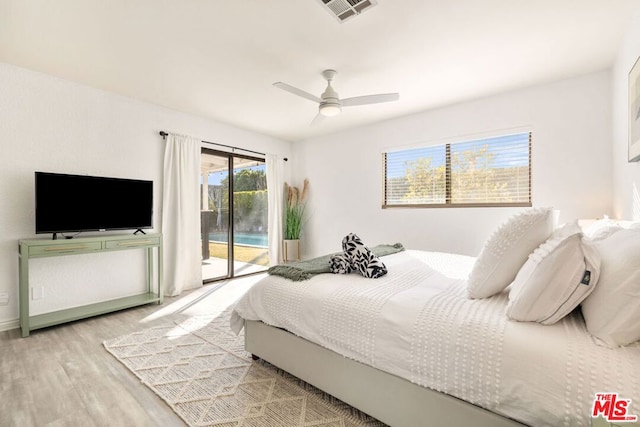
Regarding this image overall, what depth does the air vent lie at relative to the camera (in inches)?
79.7

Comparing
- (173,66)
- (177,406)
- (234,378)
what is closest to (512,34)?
(173,66)

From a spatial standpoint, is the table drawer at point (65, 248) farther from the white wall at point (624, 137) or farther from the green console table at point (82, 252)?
the white wall at point (624, 137)

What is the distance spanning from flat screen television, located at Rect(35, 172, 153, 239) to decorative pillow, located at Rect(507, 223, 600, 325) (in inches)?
150

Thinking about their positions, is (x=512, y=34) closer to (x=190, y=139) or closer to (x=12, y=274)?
(x=190, y=139)

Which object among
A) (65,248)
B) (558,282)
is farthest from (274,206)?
(558,282)

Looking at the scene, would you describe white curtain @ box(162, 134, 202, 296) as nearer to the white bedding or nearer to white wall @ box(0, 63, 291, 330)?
white wall @ box(0, 63, 291, 330)

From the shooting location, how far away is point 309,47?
2580mm

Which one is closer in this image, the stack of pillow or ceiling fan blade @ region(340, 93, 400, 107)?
the stack of pillow

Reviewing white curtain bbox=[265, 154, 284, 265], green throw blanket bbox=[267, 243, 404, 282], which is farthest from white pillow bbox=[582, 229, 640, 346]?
white curtain bbox=[265, 154, 284, 265]

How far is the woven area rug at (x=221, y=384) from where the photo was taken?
5.37ft

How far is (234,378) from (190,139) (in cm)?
342

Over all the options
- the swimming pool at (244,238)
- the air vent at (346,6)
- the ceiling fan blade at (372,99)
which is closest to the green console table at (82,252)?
the swimming pool at (244,238)

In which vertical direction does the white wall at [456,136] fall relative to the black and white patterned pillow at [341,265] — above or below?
above

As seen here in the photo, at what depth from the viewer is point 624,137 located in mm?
2564
